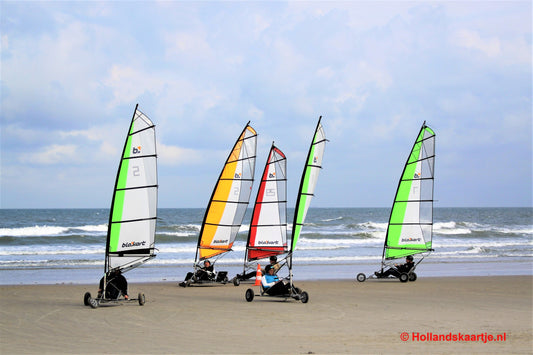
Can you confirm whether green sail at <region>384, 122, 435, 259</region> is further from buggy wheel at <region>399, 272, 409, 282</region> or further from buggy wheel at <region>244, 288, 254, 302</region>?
buggy wheel at <region>244, 288, 254, 302</region>

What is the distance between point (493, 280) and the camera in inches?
797

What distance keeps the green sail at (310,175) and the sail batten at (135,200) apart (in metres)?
3.86

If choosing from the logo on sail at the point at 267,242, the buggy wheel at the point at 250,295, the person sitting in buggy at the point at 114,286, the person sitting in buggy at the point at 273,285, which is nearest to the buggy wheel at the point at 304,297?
the person sitting in buggy at the point at 273,285

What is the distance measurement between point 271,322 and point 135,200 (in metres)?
4.79

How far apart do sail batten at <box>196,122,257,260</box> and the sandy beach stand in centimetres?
270

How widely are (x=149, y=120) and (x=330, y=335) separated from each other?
23.3 ft

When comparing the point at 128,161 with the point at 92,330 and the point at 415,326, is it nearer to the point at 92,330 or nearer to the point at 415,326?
the point at 92,330

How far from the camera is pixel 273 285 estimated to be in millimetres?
14766

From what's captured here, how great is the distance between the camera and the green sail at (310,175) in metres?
15.7

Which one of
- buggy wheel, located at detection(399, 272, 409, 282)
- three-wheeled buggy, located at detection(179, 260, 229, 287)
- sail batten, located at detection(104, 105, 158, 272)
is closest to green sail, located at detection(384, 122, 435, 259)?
buggy wheel, located at detection(399, 272, 409, 282)

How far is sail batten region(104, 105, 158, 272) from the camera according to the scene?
14133 mm

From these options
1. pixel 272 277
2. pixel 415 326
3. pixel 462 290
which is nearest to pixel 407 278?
pixel 462 290

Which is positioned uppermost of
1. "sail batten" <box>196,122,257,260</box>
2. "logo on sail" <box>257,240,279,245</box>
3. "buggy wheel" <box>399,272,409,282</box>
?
"sail batten" <box>196,122,257,260</box>

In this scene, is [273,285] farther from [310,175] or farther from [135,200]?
[135,200]
